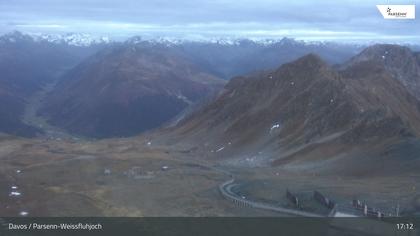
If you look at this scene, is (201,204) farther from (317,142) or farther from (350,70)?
(350,70)

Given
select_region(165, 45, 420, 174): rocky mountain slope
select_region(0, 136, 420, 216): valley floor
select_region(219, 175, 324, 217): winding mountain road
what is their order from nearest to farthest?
select_region(219, 175, 324, 217): winding mountain road < select_region(0, 136, 420, 216): valley floor < select_region(165, 45, 420, 174): rocky mountain slope

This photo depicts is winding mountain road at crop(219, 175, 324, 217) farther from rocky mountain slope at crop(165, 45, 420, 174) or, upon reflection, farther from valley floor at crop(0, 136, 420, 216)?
rocky mountain slope at crop(165, 45, 420, 174)

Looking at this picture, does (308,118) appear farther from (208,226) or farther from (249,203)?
(208,226)

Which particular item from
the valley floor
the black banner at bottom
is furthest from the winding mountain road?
the black banner at bottom

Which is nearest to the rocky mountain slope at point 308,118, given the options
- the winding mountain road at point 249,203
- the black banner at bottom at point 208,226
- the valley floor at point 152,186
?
the valley floor at point 152,186

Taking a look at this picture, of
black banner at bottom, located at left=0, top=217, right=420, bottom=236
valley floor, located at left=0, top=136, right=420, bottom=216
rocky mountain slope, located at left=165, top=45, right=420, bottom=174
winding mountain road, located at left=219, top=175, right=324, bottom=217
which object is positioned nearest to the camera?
black banner at bottom, located at left=0, top=217, right=420, bottom=236

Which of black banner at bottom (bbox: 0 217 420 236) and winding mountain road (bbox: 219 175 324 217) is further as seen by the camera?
winding mountain road (bbox: 219 175 324 217)

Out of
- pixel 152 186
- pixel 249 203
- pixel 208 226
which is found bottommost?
pixel 152 186

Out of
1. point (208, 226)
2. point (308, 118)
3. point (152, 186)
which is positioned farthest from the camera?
point (308, 118)

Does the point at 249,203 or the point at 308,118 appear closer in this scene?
the point at 249,203

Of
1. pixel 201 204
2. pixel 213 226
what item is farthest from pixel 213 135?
pixel 213 226

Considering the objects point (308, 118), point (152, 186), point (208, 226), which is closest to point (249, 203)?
point (208, 226)

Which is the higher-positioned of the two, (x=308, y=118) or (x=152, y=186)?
(x=308, y=118)
